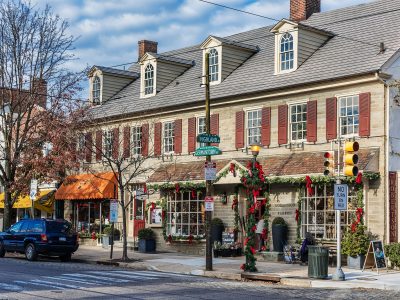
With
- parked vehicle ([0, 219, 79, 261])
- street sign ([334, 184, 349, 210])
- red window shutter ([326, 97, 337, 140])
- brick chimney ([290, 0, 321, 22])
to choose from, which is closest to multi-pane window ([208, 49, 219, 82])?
brick chimney ([290, 0, 321, 22])

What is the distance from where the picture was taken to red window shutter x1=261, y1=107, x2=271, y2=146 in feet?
86.7

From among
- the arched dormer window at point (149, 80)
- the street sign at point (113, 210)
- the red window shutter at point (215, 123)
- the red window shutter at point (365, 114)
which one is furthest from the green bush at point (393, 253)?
the arched dormer window at point (149, 80)

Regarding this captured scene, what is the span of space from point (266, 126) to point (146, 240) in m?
7.39

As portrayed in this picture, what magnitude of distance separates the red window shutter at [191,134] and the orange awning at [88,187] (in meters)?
4.61

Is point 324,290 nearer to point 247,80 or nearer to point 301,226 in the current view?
point 301,226

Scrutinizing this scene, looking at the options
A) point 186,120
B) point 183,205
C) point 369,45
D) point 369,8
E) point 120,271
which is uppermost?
point 369,8

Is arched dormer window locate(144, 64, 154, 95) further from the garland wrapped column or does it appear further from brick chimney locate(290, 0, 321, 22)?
the garland wrapped column

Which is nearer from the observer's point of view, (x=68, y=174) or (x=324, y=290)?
(x=324, y=290)

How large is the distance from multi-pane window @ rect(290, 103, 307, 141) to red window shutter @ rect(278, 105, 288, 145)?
23cm

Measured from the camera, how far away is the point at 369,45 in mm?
24812

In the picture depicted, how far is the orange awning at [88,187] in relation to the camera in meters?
32.8

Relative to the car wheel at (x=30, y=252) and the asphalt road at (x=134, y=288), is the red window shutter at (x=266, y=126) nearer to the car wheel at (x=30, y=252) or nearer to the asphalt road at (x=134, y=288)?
the asphalt road at (x=134, y=288)

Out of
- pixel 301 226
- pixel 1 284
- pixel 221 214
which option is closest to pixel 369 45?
pixel 301 226

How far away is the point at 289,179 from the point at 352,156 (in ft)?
21.0
